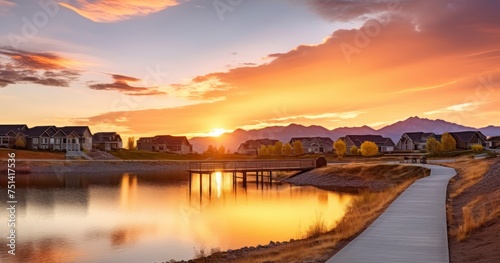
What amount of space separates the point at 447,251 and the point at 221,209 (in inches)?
1062

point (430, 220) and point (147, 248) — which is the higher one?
point (430, 220)

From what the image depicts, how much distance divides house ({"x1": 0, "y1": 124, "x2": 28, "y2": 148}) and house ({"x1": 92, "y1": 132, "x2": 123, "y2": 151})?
119 ft

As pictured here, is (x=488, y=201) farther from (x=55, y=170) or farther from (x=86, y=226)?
(x=55, y=170)

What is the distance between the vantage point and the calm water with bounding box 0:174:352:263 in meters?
22.5

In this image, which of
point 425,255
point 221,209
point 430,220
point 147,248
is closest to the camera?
point 425,255

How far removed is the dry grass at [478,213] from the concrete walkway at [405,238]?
2.17ft

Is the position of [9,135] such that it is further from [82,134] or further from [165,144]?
[165,144]

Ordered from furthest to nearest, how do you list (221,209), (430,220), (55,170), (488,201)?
(55,170) → (221,209) → (488,201) → (430,220)

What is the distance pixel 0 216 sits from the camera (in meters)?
32.1

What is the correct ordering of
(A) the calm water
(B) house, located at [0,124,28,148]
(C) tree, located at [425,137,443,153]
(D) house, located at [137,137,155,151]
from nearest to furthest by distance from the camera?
(A) the calm water → (C) tree, located at [425,137,443,153] → (B) house, located at [0,124,28,148] → (D) house, located at [137,137,155,151]

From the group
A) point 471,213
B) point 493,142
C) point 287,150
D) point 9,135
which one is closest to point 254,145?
point 287,150

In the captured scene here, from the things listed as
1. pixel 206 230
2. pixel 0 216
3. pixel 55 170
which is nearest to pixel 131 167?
pixel 55 170

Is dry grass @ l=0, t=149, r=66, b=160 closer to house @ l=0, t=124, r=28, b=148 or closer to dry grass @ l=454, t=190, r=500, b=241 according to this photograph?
house @ l=0, t=124, r=28, b=148

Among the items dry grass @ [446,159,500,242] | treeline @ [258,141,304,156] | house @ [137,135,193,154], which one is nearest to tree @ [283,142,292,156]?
treeline @ [258,141,304,156]
